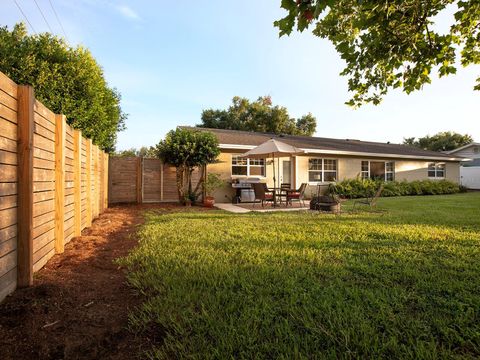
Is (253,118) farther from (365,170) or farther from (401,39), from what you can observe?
(401,39)

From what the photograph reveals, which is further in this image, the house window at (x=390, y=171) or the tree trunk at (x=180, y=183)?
the house window at (x=390, y=171)

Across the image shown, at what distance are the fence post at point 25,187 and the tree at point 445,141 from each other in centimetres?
5564

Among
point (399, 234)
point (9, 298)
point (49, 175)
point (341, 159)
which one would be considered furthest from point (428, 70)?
point (341, 159)

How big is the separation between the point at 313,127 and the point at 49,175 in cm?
3544

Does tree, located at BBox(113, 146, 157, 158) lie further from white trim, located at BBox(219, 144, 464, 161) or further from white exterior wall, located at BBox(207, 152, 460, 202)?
white trim, located at BBox(219, 144, 464, 161)

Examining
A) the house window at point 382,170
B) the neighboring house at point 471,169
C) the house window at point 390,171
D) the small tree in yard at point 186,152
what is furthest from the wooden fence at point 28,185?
the neighboring house at point 471,169

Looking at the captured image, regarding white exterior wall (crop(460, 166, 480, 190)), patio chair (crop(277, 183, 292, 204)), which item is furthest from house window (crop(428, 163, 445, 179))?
patio chair (crop(277, 183, 292, 204))

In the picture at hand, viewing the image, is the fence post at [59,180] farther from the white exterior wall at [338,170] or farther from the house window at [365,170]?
the house window at [365,170]

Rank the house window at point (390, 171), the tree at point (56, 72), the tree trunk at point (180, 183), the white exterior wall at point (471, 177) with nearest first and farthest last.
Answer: the tree at point (56, 72)
the tree trunk at point (180, 183)
the house window at point (390, 171)
the white exterior wall at point (471, 177)

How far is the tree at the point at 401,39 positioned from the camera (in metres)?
3.62

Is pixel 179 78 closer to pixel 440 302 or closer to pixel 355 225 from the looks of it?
pixel 355 225

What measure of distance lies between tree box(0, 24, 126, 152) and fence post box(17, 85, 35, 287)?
602 centimetres

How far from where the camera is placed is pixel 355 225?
6.93 m

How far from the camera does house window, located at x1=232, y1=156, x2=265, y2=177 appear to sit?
14.9 m
